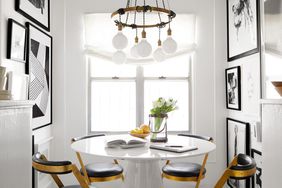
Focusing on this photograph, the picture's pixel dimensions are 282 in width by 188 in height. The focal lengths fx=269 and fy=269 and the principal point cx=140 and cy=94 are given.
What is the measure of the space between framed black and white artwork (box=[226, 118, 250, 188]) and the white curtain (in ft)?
3.98

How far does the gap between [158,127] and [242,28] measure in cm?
166

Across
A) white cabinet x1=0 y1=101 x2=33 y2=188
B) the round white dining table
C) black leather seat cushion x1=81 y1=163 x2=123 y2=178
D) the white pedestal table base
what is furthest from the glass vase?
white cabinet x1=0 y1=101 x2=33 y2=188

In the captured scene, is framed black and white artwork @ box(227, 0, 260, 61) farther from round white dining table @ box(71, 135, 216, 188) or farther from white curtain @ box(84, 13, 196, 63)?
round white dining table @ box(71, 135, 216, 188)

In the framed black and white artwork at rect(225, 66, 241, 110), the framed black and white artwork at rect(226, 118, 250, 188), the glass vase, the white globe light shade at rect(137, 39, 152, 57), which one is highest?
the white globe light shade at rect(137, 39, 152, 57)

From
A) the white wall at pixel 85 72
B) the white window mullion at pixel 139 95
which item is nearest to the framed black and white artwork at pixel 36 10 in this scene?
the white wall at pixel 85 72

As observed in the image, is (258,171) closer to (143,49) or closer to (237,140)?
(237,140)

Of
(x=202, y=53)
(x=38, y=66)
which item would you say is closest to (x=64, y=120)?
(x=38, y=66)

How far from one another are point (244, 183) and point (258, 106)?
97 centimetres

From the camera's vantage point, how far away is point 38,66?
10.3 feet

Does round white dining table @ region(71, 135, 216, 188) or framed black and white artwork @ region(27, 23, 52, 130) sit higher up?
framed black and white artwork @ region(27, 23, 52, 130)

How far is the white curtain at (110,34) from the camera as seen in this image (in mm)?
3846

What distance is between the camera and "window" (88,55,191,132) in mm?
4004

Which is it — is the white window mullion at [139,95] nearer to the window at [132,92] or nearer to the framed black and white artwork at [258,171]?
the window at [132,92]

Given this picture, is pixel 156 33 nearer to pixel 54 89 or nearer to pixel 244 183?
pixel 54 89
